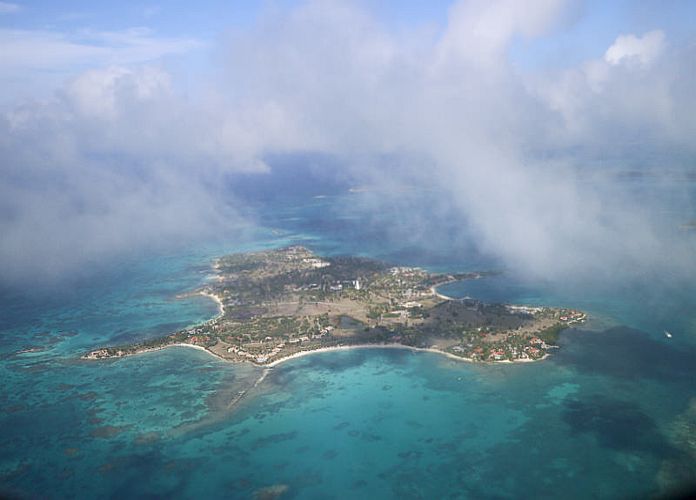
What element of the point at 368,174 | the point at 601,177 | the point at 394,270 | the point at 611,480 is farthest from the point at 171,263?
the point at 368,174

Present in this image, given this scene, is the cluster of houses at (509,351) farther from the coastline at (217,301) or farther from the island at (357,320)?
the coastline at (217,301)

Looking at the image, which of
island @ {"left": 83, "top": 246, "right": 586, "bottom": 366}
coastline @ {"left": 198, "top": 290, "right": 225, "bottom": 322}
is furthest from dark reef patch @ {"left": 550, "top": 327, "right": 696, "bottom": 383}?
coastline @ {"left": 198, "top": 290, "right": 225, "bottom": 322}

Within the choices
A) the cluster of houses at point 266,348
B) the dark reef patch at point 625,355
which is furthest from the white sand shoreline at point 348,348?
the dark reef patch at point 625,355

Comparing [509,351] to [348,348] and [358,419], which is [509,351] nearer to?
[348,348]

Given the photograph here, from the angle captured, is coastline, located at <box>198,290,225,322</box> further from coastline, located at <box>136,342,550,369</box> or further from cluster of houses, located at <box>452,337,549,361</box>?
cluster of houses, located at <box>452,337,549,361</box>

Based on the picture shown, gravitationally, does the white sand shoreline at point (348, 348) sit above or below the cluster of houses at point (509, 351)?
below

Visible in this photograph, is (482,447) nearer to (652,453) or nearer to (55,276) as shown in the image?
(652,453)
